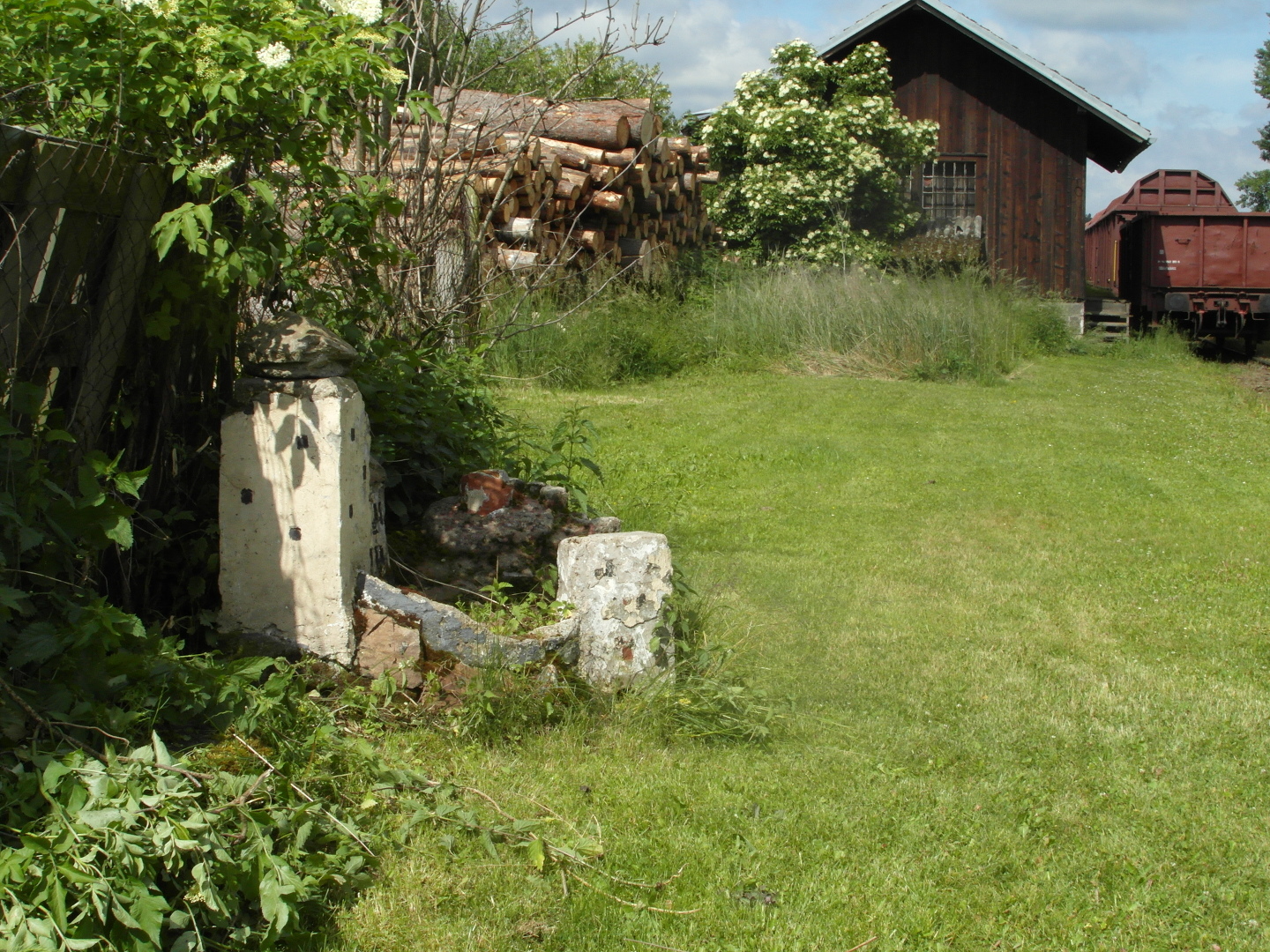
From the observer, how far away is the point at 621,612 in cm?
415

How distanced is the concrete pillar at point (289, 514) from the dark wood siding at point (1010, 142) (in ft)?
58.6

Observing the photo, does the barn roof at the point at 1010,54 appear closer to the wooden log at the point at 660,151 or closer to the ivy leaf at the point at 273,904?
the wooden log at the point at 660,151

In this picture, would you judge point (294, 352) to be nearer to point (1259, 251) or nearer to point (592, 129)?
point (592, 129)

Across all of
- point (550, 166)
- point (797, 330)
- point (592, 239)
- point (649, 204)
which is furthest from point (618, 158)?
point (797, 330)

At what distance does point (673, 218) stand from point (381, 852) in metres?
13.6

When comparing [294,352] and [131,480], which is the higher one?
[294,352]

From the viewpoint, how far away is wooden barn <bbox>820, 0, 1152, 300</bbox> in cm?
1988

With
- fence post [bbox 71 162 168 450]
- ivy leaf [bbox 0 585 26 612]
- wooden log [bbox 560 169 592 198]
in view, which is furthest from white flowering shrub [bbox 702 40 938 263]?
ivy leaf [bbox 0 585 26 612]

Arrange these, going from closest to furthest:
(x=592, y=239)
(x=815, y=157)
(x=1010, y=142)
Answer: (x=592, y=239), (x=815, y=157), (x=1010, y=142)

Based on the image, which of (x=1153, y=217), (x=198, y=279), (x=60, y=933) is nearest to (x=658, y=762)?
(x=60, y=933)

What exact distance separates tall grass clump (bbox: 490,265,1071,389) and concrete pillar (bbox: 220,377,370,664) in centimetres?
834

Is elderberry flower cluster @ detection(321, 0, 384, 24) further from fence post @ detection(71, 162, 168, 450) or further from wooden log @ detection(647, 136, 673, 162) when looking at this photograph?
wooden log @ detection(647, 136, 673, 162)

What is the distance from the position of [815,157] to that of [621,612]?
1611 centimetres

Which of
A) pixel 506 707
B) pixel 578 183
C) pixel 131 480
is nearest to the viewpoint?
pixel 131 480
